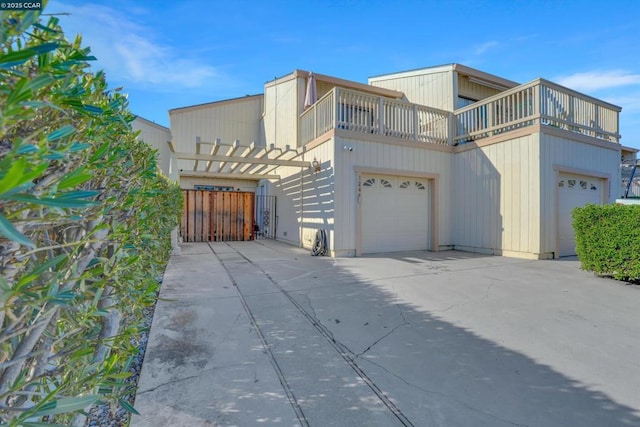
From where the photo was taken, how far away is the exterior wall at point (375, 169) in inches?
301

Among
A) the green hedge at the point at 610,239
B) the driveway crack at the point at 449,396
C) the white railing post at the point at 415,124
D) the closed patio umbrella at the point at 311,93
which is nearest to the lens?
the driveway crack at the point at 449,396

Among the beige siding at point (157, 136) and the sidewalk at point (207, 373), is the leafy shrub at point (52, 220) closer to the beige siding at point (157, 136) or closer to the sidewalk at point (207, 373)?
the sidewalk at point (207, 373)

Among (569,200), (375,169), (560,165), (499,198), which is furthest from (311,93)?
(569,200)

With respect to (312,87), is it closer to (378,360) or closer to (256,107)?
(256,107)

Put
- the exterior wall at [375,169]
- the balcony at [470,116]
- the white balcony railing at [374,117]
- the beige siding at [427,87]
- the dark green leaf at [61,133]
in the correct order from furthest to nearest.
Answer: the beige siding at [427,87], the white balcony railing at [374,117], the exterior wall at [375,169], the balcony at [470,116], the dark green leaf at [61,133]

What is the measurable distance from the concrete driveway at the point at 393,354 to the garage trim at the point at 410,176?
119 inches

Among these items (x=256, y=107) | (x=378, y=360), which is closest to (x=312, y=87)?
(x=256, y=107)

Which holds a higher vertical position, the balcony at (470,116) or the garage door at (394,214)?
the balcony at (470,116)

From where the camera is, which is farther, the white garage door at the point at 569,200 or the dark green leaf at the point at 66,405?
the white garage door at the point at 569,200

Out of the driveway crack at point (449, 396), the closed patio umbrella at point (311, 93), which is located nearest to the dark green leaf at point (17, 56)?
the driveway crack at point (449, 396)

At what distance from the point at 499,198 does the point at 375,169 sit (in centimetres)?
342

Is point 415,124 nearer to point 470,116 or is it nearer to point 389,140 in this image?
point 389,140

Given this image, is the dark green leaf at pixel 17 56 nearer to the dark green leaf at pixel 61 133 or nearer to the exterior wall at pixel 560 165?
the dark green leaf at pixel 61 133

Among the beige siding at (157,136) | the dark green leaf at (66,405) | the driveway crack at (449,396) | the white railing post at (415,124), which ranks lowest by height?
the driveway crack at (449,396)
